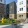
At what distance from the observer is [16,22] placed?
3.45ft

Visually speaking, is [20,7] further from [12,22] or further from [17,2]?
[12,22]

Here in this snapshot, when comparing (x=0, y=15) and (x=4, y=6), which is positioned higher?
(x=4, y=6)

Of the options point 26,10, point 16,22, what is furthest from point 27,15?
point 16,22

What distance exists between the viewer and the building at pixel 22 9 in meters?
1.07

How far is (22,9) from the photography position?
1076 mm

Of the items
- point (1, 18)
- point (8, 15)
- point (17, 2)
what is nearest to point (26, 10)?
point (17, 2)

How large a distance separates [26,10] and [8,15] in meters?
0.28

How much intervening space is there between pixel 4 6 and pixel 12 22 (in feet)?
0.85

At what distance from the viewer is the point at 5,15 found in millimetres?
1028

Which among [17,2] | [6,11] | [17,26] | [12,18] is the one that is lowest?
[17,26]

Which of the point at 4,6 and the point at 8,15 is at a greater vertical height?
the point at 4,6

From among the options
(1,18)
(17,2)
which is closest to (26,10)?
(17,2)

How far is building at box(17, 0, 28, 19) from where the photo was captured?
107 centimetres

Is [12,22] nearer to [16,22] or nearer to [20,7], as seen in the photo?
[16,22]
